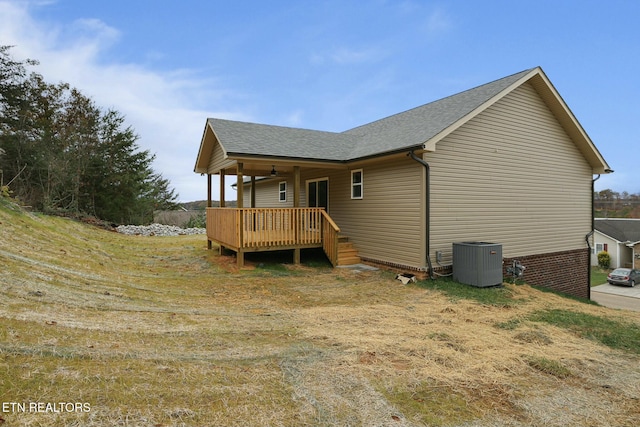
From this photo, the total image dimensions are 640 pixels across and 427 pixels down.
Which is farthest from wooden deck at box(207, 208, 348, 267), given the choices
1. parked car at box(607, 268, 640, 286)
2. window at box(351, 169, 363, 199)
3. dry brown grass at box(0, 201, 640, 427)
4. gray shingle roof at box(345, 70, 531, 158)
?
parked car at box(607, 268, 640, 286)

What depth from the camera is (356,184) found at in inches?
483

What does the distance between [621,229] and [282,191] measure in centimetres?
3917

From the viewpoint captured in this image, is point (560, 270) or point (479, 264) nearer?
point (479, 264)

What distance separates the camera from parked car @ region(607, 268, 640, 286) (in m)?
→ 28.1

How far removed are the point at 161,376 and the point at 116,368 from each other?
0.46 metres

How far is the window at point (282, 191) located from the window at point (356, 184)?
536 cm

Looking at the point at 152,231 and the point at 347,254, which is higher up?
the point at 152,231

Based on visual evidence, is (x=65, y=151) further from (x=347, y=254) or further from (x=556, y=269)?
(x=556, y=269)

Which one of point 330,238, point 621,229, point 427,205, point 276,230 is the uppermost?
point 427,205

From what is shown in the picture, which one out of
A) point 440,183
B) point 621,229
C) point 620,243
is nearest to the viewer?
point 440,183

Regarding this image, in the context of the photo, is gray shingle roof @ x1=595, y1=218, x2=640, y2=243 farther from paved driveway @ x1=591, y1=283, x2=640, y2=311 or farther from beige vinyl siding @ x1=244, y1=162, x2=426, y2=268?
beige vinyl siding @ x1=244, y1=162, x2=426, y2=268

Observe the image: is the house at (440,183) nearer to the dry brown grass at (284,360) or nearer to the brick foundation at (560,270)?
the brick foundation at (560,270)

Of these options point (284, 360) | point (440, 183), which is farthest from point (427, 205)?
point (284, 360)

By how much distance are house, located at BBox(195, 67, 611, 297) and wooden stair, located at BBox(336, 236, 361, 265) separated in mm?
74
